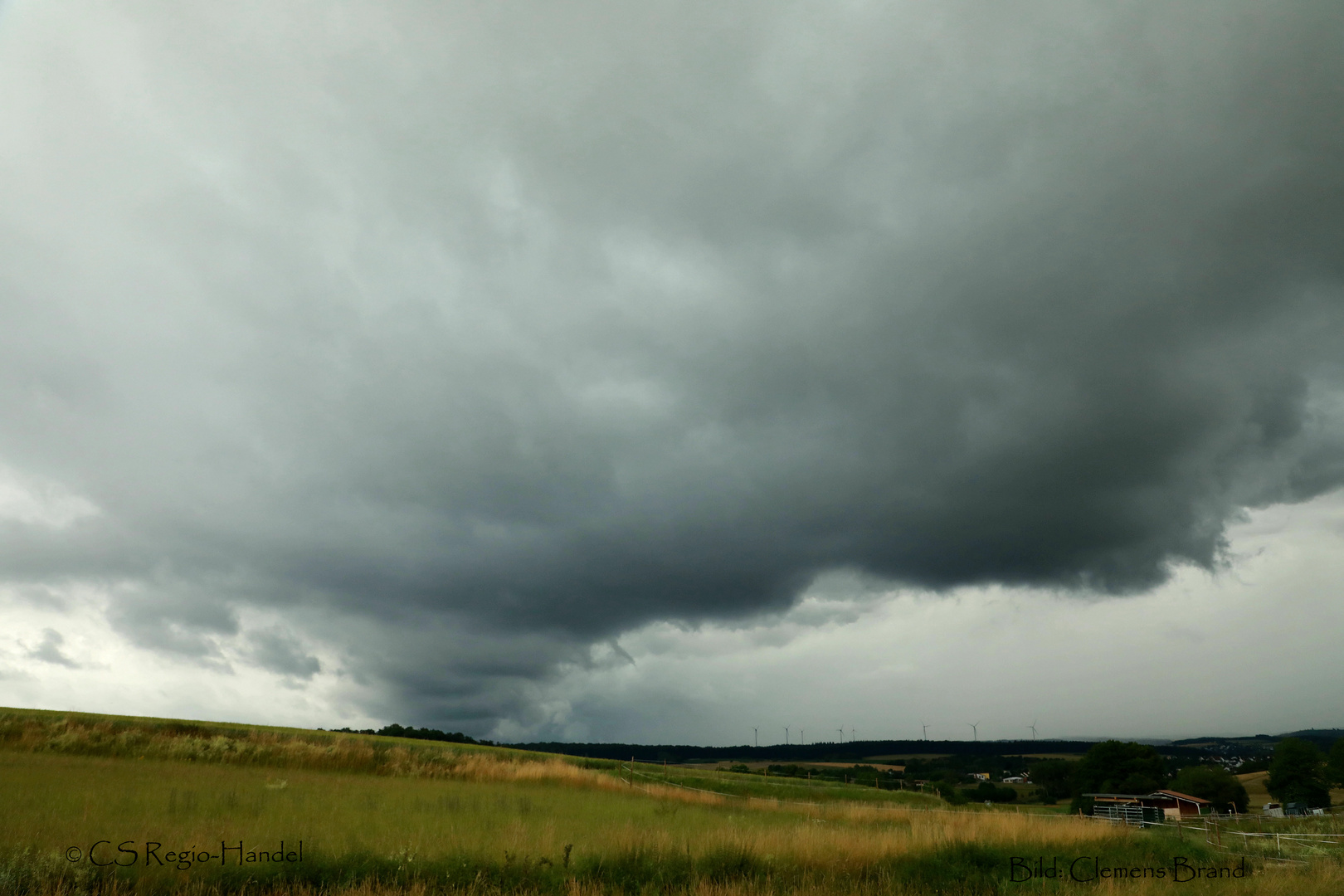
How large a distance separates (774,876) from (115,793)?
18.3m

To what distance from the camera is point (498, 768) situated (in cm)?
4503

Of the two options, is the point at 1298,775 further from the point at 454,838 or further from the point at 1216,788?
the point at 454,838

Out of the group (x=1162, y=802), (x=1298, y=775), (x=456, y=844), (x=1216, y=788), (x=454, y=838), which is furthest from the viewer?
(x=1216, y=788)

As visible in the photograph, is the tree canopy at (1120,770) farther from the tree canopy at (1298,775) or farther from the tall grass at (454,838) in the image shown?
the tall grass at (454,838)

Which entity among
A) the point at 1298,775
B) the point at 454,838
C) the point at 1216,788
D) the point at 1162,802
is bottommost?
the point at 1216,788

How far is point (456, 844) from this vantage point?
16.9 metres

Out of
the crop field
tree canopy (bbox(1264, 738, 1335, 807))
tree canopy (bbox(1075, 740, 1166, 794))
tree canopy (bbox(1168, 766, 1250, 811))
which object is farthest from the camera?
tree canopy (bbox(1168, 766, 1250, 811))

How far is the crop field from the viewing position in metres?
13.8

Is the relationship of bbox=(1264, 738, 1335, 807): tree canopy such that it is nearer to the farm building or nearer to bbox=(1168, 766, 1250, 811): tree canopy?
bbox=(1168, 766, 1250, 811): tree canopy

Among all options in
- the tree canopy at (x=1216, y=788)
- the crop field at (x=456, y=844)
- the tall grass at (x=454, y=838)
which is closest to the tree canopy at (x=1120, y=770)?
the tree canopy at (x=1216, y=788)

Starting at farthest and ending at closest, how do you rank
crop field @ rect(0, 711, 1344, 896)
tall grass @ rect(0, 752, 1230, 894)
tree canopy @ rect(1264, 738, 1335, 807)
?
tree canopy @ rect(1264, 738, 1335, 807), tall grass @ rect(0, 752, 1230, 894), crop field @ rect(0, 711, 1344, 896)

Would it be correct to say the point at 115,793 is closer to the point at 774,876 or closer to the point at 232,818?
the point at 232,818

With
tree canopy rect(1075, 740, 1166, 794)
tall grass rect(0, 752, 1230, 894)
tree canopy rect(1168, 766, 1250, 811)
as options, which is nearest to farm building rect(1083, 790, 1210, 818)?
tree canopy rect(1075, 740, 1166, 794)

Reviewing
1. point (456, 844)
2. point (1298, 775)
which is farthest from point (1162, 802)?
point (456, 844)
